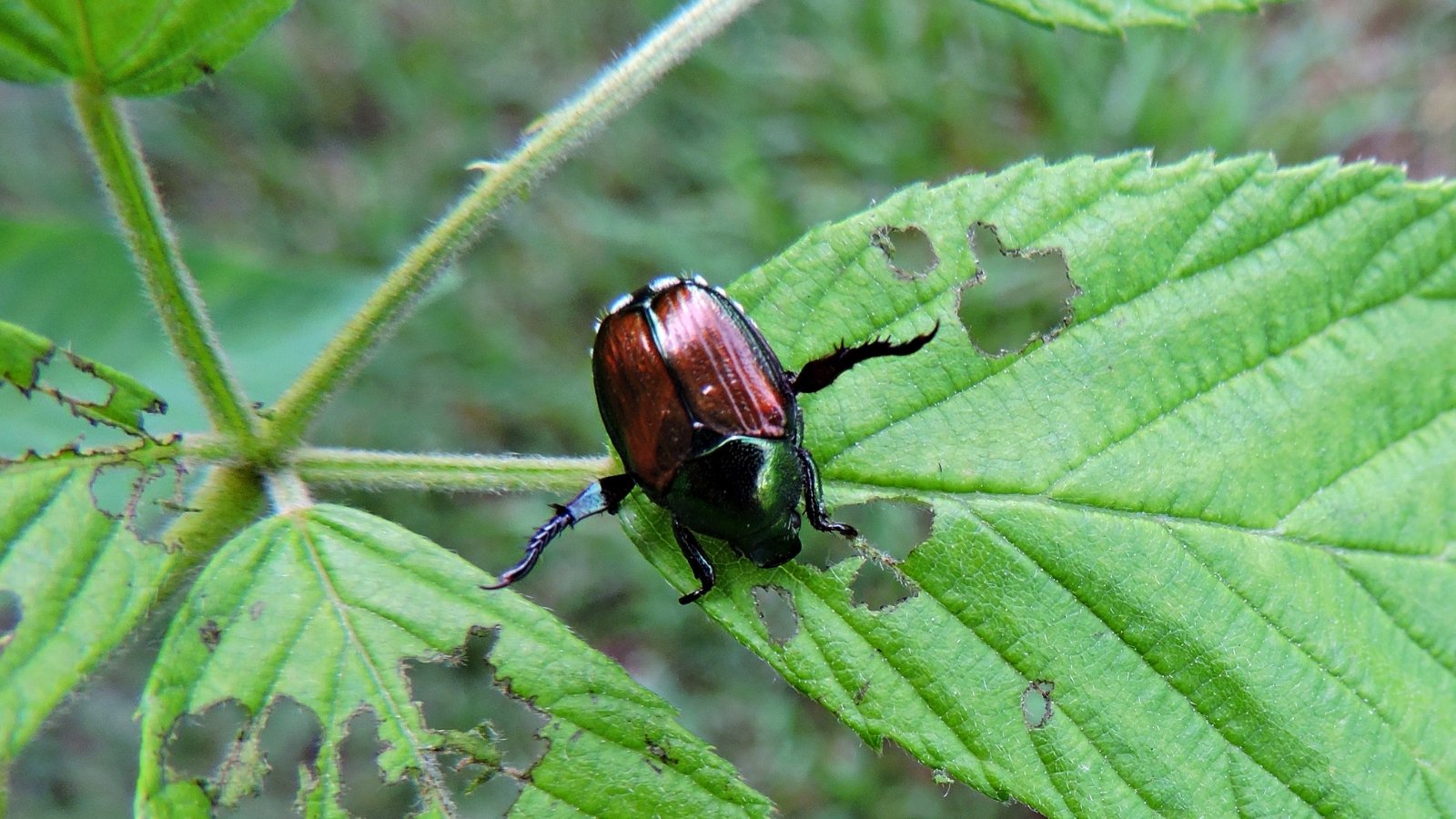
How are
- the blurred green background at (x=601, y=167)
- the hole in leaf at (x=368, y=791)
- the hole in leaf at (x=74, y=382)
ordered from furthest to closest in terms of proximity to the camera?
the blurred green background at (x=601, y=167)
the hole in leaf at (x=368, y=791)
the hole in leaf at (x=74, y=382)

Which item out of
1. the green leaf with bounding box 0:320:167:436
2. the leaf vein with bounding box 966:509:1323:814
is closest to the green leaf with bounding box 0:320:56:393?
the green leaf with bounding box 0:320:167:436

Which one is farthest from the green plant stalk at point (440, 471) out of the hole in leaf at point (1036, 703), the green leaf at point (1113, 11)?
the green leaf at point (1113, 11)

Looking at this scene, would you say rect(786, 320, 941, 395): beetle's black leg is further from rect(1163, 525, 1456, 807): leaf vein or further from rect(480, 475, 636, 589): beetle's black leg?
rect(1163, 525, 1456, 807): leaf vein

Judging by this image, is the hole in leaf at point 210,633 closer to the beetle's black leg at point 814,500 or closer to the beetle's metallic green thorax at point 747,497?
the beetle's metallic green thorax at point 747,497

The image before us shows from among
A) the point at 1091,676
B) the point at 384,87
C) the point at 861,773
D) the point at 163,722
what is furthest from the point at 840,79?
the point at 163,722

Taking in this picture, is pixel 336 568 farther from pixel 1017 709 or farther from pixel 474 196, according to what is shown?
pixel 1017 709

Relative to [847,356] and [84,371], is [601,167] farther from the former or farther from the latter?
[84,371]

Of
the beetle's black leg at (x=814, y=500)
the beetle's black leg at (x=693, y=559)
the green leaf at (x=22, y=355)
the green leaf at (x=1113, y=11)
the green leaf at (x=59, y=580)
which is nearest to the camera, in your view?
the green leaf at (x=59, y=580)
